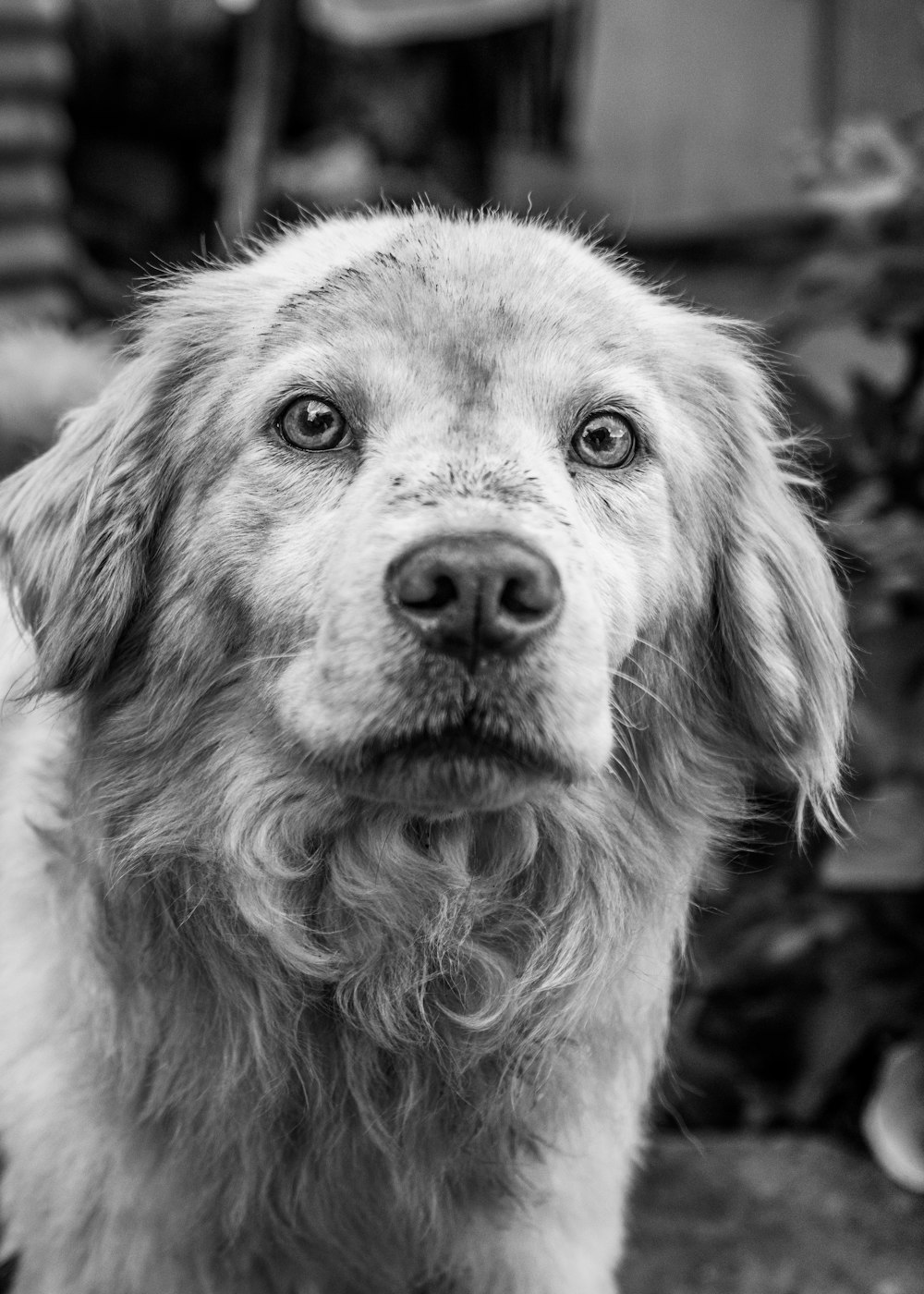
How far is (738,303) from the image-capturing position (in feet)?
21.2

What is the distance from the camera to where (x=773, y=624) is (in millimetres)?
2404

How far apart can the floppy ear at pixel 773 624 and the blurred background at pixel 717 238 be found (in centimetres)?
16

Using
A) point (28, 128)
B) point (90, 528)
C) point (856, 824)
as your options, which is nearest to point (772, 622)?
point (856, 824)

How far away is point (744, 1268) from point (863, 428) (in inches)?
80.7

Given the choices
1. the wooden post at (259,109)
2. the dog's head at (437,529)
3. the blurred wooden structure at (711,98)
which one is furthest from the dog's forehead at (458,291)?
the blurred wooden structure at (711,98)

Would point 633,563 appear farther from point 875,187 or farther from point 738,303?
point 738,303

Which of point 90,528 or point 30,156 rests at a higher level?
point 30,156

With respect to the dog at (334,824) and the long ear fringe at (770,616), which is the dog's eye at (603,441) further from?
the long ear fringe at (770,616)

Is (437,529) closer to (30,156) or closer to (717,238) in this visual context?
(30,156)

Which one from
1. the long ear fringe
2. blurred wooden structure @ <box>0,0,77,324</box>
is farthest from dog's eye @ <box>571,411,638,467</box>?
blurred wooden structure @ <box>0,0,77,324</box>

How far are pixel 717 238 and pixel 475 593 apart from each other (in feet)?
18.6

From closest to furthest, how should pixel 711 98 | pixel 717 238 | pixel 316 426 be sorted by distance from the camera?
1. pixel 316 426
2. pixel 711 98
3. pixel 717 238

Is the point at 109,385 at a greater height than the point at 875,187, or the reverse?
the point at 875,187

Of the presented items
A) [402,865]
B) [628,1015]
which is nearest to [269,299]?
[402,865]
